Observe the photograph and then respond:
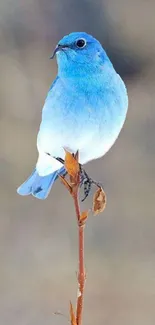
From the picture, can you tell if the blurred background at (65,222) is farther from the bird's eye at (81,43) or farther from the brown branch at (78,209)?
the brown branch at (78,209)

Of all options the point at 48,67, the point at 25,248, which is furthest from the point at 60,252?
the point at 48,67

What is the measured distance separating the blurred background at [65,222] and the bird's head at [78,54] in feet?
3.19

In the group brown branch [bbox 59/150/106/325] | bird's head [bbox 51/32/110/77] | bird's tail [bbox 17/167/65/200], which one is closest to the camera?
brown branch [bbox 59/150/106/325]

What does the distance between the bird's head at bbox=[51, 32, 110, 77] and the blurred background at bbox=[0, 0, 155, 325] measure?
3.19 feet

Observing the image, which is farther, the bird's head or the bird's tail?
the bird's tail

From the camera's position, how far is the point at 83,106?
552mm

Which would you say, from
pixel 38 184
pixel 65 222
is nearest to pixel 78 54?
pixel 38 184

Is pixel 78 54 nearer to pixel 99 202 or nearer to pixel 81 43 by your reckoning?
pixel 81 43

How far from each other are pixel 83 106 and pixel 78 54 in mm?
45

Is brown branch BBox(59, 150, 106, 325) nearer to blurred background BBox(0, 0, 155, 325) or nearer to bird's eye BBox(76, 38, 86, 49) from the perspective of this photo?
bird's eye BBox(76, 38, 86, 49)

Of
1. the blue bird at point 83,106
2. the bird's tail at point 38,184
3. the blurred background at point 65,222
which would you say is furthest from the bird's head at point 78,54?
the blurred background at point 65,222

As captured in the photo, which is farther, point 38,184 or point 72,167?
point 38,184

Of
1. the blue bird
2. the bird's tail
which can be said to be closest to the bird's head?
the blue bird

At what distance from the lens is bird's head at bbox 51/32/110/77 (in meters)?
0.53
